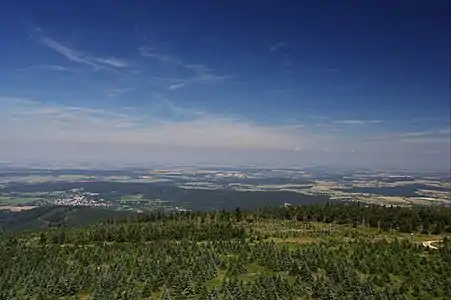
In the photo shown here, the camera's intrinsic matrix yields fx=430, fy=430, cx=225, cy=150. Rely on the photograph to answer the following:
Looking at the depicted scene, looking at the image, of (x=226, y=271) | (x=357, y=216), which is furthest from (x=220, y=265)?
(x=357, y=216)

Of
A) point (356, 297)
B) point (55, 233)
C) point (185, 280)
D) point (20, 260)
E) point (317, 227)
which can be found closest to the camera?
point (356, 297)

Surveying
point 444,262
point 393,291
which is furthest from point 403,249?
point 393,291

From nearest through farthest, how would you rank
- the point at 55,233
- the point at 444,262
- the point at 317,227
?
the point at 444,262 < the point at 55,233 < the point at 317,227

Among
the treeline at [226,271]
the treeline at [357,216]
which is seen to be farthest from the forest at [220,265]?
the treeline at [357,216]

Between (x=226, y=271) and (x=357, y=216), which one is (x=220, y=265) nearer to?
(x=226, y=271)

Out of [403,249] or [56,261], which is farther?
[403,249]

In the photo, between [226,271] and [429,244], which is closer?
[226,271]

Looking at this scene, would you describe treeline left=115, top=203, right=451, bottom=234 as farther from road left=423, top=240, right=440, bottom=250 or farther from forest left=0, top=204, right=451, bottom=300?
road left=423, top=240, right=440, bottom=250

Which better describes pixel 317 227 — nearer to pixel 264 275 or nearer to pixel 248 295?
pixel 264 275

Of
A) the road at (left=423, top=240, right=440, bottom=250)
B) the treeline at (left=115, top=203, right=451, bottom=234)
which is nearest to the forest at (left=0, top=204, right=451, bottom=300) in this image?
the road at (left=423, top=240, right=440, bottom=250)

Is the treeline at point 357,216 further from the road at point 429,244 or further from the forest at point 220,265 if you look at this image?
the road at point 429,244
